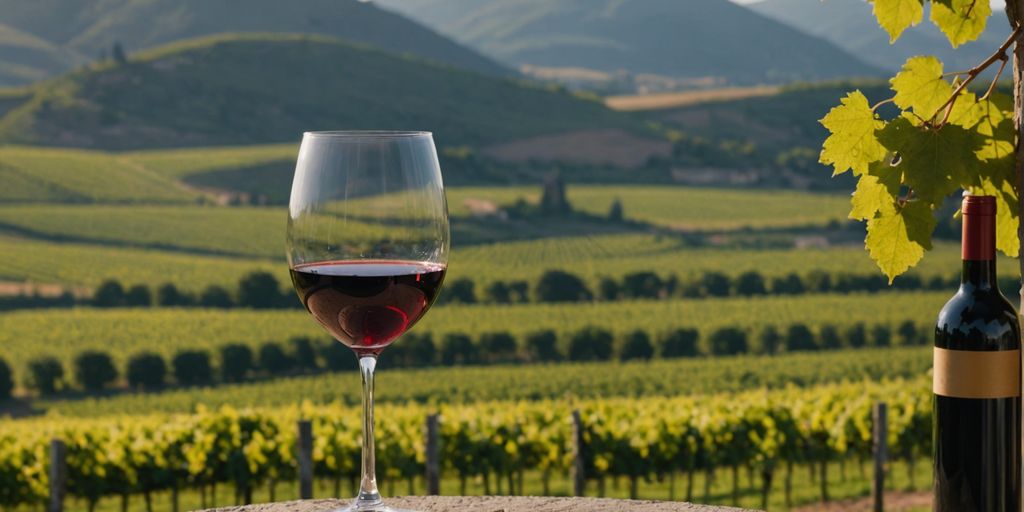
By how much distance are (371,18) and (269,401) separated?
134479 millimetres

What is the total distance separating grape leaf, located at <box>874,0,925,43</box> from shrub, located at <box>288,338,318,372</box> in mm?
41301

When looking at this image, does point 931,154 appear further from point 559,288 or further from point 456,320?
point 559,288

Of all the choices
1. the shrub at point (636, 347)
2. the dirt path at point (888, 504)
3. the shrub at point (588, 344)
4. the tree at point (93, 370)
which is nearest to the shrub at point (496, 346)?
the shrub at point (588, 344)

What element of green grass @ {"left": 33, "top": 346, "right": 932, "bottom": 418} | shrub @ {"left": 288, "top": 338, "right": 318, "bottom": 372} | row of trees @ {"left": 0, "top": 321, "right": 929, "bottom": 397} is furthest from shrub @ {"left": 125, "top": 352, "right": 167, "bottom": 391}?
shrub @ {"left": 288, "top": 338, "right": 318, "bottom": 372}

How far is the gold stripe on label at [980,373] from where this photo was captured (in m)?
1.51

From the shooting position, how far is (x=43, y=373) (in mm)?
39906

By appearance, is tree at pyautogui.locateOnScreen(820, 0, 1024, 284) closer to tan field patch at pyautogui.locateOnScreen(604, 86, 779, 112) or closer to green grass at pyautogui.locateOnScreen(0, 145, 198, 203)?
green grass at pyautogui.locateOnScreen(0, 145, 198, 203)

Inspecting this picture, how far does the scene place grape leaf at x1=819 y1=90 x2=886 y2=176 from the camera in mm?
1609

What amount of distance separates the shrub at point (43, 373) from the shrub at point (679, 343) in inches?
843

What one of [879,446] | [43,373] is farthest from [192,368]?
[879,446]

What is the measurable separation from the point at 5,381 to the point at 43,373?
4.12ft

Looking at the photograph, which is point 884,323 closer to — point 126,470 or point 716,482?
point 716,482

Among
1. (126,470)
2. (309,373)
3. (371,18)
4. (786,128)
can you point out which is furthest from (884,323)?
(371,18)

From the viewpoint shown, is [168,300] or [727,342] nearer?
[727,342]
